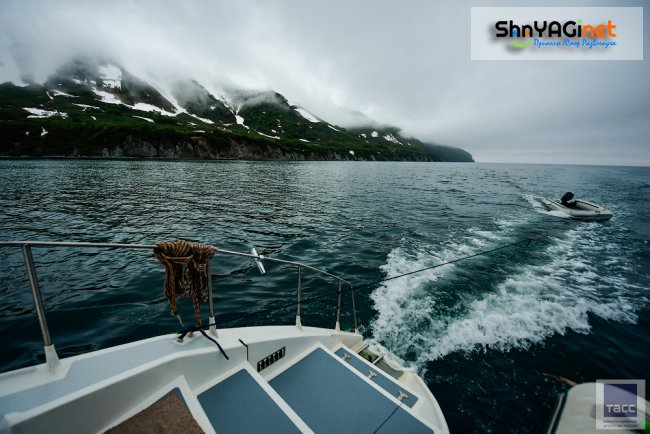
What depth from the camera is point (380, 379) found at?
15.5 ft

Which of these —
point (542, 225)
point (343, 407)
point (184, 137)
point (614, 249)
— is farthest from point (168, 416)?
point (184, 137)

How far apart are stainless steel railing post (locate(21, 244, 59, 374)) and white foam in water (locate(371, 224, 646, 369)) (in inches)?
253

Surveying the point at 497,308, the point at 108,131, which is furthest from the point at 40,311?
the point at 108,131

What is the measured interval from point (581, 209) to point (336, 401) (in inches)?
1236

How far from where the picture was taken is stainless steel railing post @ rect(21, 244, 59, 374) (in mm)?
2455

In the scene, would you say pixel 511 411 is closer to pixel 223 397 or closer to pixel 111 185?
pixel 223 397

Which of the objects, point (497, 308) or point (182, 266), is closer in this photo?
point (182, 266)

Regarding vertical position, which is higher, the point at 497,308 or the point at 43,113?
the point at 43,113

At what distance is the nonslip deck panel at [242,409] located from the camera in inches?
126

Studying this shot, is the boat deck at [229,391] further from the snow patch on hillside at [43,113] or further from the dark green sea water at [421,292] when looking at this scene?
the snow patch on hillside at [43,113]

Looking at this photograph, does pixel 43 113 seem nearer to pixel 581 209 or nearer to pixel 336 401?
pixel 336 401

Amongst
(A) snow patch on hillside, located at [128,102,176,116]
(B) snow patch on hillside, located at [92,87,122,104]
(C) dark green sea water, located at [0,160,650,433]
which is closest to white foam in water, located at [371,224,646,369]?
(C) dark green sea water, located at [0,160,650,433]

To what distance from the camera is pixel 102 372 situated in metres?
2.89

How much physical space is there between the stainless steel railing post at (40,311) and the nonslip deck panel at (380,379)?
435 centimetres
